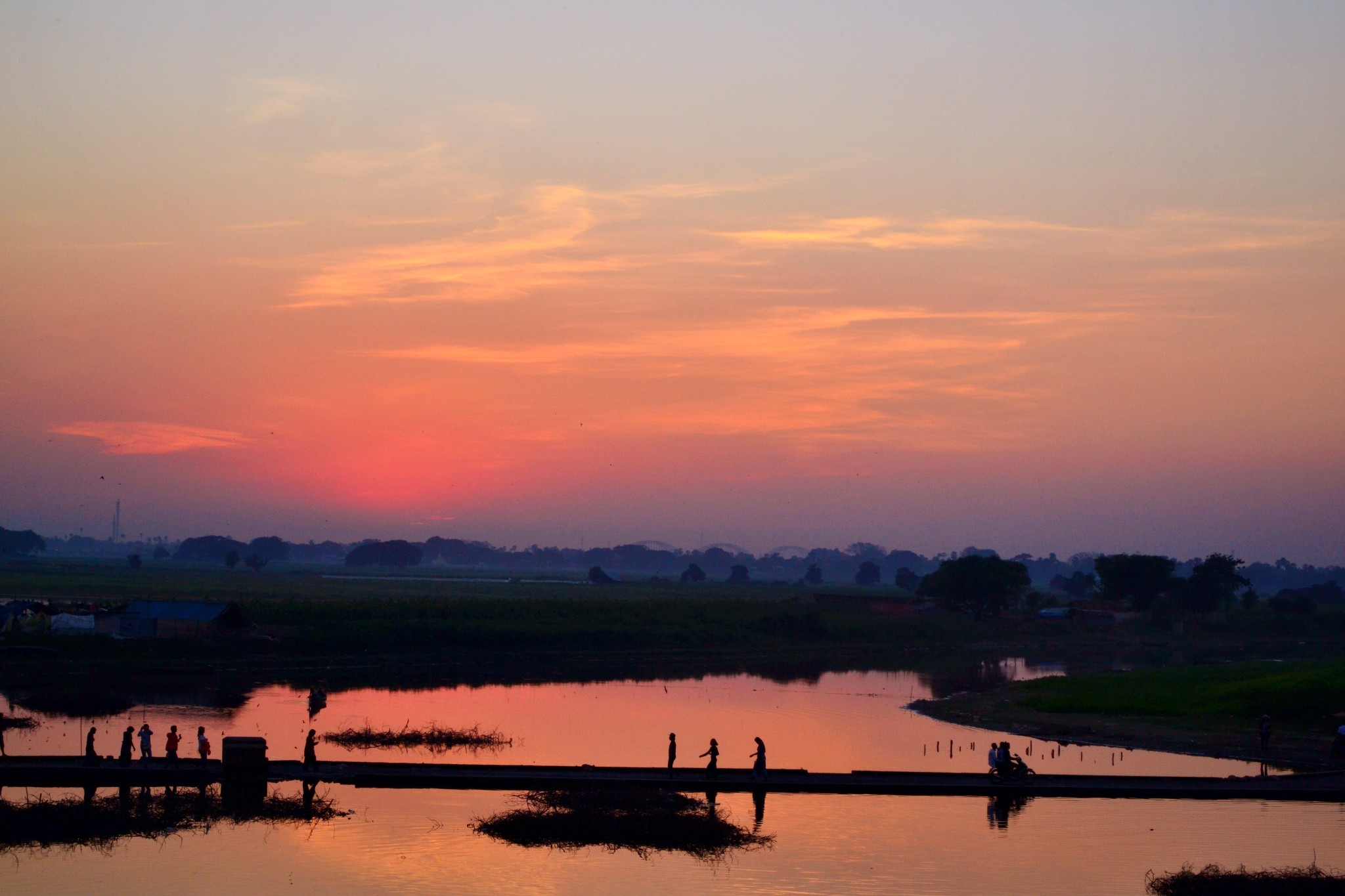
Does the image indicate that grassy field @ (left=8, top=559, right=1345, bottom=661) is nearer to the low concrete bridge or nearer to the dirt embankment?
the dirt embankment

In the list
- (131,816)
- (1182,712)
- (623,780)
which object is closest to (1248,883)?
(623,780)

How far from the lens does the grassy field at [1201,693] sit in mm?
55625

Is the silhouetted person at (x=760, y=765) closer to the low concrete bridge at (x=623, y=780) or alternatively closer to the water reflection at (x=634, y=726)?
the low concrete bridge at (x=623, y=780)

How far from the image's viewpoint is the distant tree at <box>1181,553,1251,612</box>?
472 ft

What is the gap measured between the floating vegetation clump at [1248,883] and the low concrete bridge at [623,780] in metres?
7.53

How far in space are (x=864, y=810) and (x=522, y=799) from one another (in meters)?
9.23

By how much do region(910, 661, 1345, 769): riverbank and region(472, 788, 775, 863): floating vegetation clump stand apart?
79.7 feet

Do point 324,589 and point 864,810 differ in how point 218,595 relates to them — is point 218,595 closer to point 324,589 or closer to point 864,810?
point 324,589

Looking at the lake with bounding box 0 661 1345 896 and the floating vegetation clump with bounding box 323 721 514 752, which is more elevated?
the lake with bounding box 0 661 1345 896

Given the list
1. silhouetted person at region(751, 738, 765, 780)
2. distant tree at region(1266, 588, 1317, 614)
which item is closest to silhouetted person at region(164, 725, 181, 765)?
silhouetted person at region(751, 738, 765, 780)

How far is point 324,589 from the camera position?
15275 centimetres

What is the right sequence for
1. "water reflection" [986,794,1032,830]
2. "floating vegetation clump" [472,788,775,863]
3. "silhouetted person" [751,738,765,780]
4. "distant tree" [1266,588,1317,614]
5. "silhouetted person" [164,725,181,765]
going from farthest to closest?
"distant tree" [1266,588,1317,614], "silhouetted person" [164,725,181,765], "silhouetted person" [751,738,765,780], "water reflection" [986,794,1032,830], "floating vegetation clump" [472,788,775,863]

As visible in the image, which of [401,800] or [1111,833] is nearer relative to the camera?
[1111,833]

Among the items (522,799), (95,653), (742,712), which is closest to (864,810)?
(522,799)
